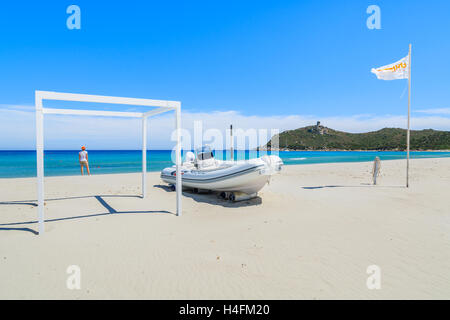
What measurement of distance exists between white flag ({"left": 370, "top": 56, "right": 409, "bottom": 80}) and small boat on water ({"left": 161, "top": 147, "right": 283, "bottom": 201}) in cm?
665

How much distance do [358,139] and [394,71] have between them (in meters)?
107

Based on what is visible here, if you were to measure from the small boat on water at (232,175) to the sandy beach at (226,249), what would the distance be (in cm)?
59

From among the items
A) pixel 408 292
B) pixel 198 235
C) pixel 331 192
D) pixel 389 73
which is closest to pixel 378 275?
pixel 408 292

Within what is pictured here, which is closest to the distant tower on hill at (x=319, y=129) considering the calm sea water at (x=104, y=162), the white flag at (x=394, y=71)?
the calm sea water at (x=104, y=162)

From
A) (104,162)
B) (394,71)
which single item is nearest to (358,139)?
(104,162)

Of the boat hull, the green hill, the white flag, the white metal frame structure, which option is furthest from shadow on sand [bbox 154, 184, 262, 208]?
the green hill

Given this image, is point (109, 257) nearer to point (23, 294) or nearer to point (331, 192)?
point (23, 294)

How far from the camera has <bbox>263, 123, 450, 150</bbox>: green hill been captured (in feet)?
286

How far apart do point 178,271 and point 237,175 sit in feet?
14.9

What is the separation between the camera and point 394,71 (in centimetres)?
1110

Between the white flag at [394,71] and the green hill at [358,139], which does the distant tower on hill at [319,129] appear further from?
the white flag at [394,71]

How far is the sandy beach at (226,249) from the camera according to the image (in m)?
3.29
